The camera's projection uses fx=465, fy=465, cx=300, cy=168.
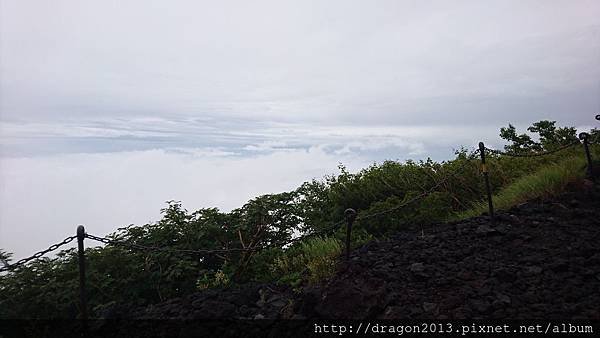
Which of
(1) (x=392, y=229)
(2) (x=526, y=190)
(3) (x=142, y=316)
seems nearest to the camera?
(3) (x=142, y=316)

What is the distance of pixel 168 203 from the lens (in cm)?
696

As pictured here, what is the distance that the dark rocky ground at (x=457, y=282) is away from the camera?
3.94m

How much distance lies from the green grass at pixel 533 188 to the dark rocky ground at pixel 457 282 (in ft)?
2.98

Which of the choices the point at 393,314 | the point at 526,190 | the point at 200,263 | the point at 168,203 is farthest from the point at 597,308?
the point at 168,203

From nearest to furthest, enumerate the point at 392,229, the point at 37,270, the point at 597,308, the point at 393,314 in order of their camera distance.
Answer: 1. the point at 597,308
2. the point at 393,314
3. the point at 37,270
4. the point at 392,229

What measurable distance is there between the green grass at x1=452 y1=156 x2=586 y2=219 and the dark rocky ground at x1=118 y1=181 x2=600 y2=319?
91 cm

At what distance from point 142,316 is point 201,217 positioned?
2.20m

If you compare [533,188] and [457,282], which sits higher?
[533,188]

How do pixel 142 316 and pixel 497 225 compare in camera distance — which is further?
pixel 497 225

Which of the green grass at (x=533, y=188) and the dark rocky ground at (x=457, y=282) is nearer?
the dark rocky ground at (x=457, y=282)

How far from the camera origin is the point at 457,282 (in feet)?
14.6

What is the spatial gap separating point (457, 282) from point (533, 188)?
3.56 meters

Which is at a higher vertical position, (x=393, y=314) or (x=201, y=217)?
(x=201, y=217)

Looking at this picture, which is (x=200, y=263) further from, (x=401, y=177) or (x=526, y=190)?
(x=526, y=190)
